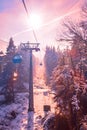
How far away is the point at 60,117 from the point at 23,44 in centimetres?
2076

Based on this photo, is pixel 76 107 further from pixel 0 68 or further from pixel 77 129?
pixel 0 68

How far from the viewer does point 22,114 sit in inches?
1297

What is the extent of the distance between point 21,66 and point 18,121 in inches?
1456

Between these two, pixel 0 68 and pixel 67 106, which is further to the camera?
pixel 0 68

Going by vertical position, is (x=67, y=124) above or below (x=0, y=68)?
below

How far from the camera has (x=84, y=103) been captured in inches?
813

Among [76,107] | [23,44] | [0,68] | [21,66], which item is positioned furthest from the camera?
[0,68]

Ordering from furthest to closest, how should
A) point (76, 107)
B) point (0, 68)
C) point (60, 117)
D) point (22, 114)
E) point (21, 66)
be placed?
point (0, 68)
point (21, 66)
point (22, 114)
point (60, 117)
point (76, 107)

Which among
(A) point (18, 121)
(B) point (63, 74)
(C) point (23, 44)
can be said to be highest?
(C) point (23, 44)

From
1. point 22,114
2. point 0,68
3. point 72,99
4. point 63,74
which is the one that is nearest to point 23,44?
point 22,114

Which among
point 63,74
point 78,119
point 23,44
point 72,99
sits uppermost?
point 23,44

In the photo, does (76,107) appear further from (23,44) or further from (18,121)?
(23,44)

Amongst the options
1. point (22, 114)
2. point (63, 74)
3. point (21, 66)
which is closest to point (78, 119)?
point (63, 74)

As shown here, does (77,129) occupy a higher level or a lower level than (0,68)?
lower
